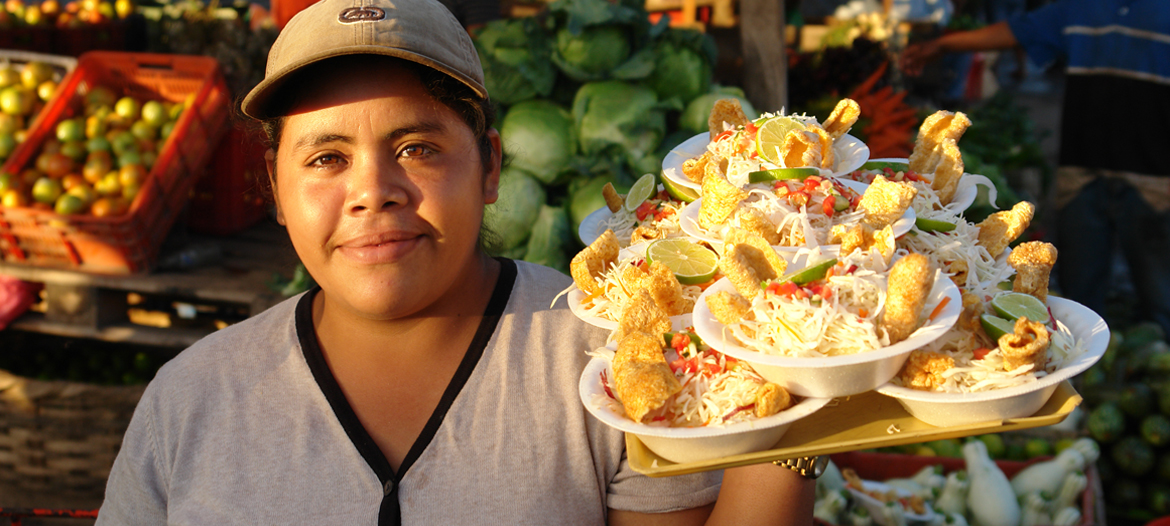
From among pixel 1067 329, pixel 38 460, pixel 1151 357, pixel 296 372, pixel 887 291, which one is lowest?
pixel 38 460

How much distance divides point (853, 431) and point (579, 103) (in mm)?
3086

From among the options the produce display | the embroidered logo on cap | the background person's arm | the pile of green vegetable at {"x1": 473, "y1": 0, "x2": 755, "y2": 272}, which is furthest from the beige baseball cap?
the background person's arm

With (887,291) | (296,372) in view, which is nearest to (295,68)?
(296,372)

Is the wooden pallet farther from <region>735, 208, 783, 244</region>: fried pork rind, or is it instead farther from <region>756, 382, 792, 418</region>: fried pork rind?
<region>756, 382, 792, 418</region>: fried pork rind

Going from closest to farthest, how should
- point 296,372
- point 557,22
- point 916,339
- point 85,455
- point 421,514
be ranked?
1. point 916,339
2. point 421,514
3. point 296,372
4. point 85,455
5. point 557,22

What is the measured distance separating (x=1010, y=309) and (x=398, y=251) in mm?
1176

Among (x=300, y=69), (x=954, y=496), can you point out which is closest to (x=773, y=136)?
(x=300, y=69)

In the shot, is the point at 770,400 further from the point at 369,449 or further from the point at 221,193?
the point at 221,193

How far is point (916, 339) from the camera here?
1.25 m

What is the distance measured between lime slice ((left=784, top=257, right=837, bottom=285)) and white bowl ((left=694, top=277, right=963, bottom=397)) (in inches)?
5.6

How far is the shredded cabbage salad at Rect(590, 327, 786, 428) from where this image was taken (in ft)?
4.30

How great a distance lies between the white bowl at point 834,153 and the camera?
1.63 m

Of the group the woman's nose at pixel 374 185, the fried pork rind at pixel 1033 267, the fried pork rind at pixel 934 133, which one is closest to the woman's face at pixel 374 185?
the woman's nose at pixel 374 185

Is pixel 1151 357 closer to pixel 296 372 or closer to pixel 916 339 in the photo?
pixel 916 339
